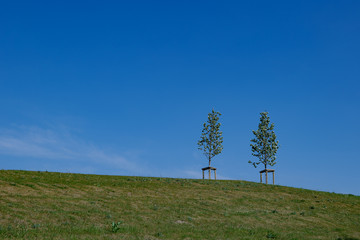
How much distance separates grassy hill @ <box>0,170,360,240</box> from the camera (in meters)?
21.5

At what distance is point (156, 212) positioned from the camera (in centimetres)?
2922

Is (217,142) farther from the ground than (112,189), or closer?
farther from the ground

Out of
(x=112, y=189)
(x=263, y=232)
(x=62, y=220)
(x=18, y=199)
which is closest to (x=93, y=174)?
(x=112, y=189)

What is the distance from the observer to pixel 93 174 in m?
54.1

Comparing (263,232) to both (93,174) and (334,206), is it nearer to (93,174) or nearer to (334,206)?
(334,206)

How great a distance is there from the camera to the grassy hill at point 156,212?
2152 cm

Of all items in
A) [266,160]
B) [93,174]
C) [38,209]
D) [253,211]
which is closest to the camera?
[38,209]

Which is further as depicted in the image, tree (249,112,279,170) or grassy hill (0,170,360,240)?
tree (249,112,279,170)

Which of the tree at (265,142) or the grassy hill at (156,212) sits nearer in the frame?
the grassy hill at (156,212)

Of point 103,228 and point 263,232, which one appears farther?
point 263,232

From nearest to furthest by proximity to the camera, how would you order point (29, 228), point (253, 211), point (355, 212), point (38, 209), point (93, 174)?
point (29, 228) → point (38, 209) → point (253, 211) → point (355, 212) → point (93, 174)

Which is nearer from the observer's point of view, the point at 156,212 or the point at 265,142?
the point at 156,212

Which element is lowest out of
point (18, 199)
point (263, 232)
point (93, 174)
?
point (263, 232)

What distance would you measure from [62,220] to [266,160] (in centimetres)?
5857
